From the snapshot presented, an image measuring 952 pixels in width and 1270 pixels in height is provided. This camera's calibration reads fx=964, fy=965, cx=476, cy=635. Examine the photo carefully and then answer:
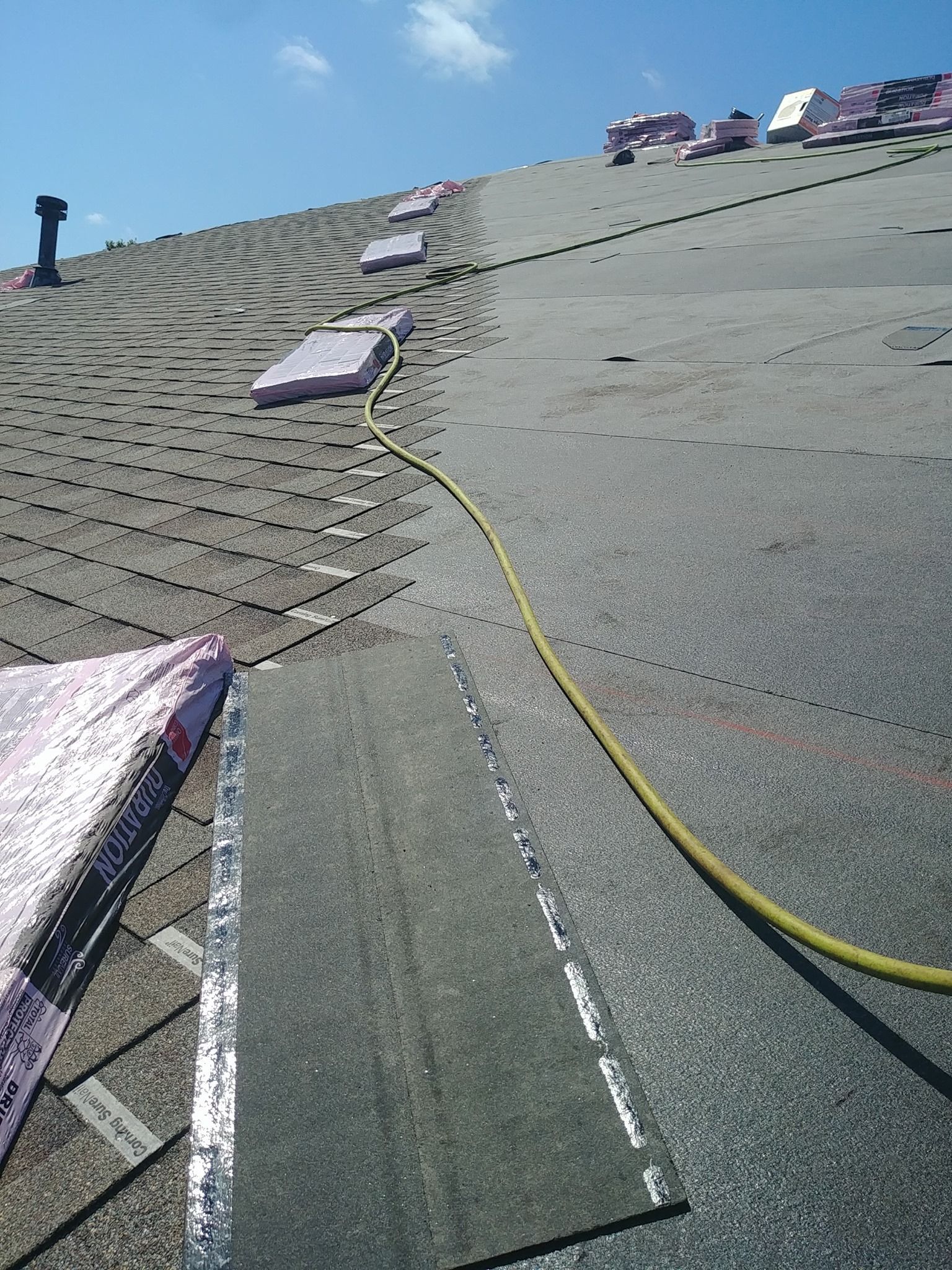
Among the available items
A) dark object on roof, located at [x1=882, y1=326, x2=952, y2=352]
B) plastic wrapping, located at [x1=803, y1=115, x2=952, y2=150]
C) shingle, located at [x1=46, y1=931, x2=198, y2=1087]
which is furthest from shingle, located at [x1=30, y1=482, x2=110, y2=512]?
plastic wrapping, located at [x1=803, y1=115, x2=952, y2=150]

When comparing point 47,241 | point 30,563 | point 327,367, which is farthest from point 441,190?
point 30,563

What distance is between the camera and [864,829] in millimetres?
1902

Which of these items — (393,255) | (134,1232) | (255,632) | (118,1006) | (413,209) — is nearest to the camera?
(134,1232)

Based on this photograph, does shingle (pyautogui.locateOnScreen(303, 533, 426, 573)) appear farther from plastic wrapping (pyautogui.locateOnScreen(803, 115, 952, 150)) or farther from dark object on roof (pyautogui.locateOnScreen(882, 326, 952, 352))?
plastic wrapping (pyautogui.locateOnScreen(803, 115, 952, 150))

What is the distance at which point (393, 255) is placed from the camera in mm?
9711

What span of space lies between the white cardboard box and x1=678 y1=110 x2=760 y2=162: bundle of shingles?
0.86 metres

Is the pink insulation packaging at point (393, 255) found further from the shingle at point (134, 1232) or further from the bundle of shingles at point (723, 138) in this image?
the shingle at point (134, 1232)

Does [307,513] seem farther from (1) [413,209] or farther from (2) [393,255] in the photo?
(1) [413,209]

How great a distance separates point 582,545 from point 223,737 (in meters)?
1.46

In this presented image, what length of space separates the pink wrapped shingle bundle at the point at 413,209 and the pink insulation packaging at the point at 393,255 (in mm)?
3596

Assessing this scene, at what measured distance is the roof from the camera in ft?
4.53

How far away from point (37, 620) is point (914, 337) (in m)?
4.26

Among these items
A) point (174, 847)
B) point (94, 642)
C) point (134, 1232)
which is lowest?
point (134, 1232)

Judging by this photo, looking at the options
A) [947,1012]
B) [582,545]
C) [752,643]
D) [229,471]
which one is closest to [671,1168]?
[947,1012]
